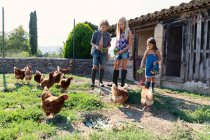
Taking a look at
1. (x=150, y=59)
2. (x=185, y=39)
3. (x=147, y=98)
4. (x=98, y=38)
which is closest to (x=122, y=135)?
(x=147, y=98)

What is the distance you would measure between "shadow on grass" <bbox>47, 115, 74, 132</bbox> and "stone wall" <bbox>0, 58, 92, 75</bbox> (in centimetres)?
948

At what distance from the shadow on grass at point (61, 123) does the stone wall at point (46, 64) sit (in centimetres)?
948

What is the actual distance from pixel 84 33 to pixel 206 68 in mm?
8563

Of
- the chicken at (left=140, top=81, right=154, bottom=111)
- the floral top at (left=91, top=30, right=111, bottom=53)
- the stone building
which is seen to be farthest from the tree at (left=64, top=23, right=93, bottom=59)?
the chicken at (left=140, top=81, right=154, bottom=111)

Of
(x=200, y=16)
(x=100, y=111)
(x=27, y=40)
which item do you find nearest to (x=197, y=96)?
(x=200, y=16)

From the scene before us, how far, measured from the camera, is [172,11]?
9688 mm

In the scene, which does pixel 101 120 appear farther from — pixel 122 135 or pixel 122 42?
pixel 122 42

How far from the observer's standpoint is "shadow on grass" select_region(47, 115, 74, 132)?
4.52 meters

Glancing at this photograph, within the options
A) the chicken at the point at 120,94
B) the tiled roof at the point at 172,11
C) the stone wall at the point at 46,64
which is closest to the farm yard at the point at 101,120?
the chicken at the point at 120,94

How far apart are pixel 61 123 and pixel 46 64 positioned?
10225mm

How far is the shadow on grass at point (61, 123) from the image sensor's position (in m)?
4.52

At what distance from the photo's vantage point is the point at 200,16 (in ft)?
29.6

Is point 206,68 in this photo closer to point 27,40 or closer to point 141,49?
point 141,49

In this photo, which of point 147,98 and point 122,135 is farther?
point 147,98
